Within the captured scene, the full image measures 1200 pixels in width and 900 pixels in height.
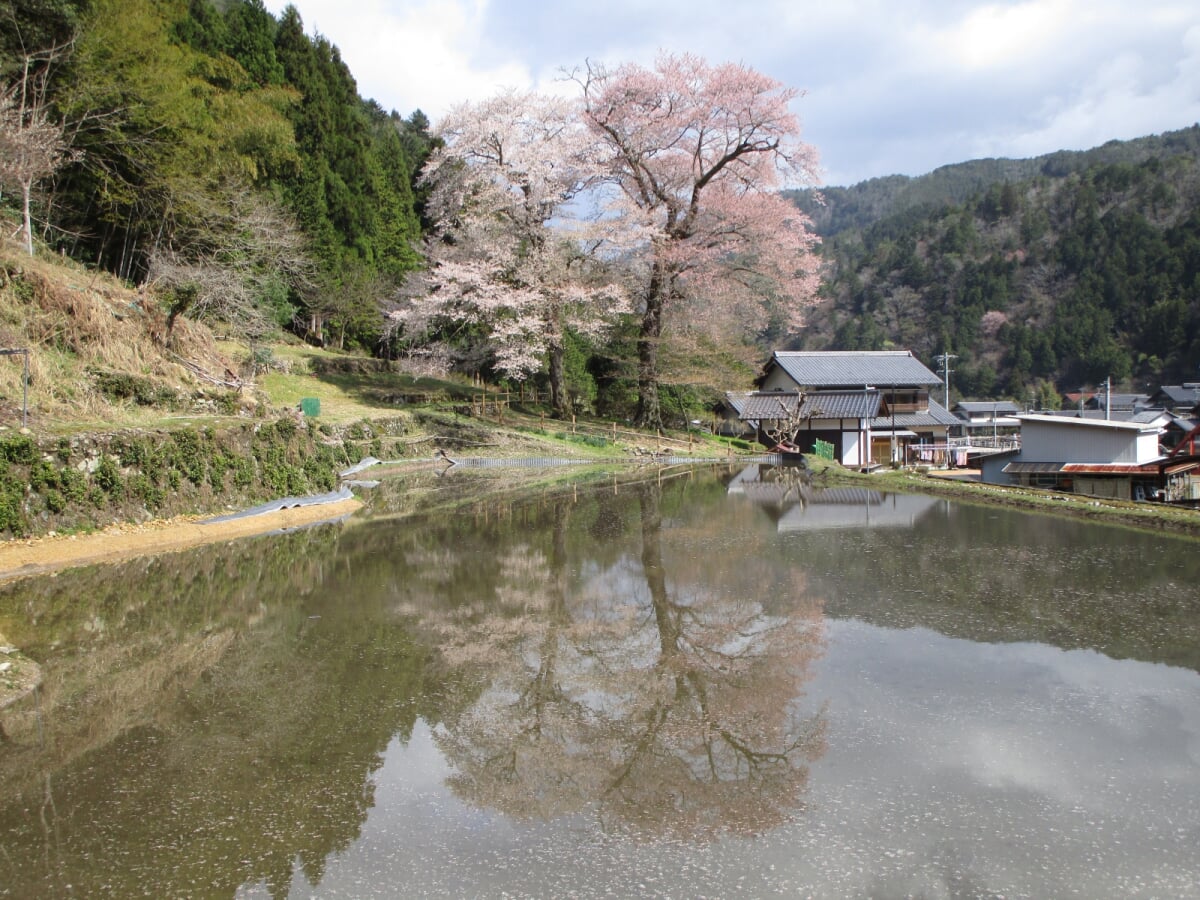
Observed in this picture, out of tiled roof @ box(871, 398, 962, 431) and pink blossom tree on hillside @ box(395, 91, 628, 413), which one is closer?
pink blossom tree on hillside @ box(395, 91, 628, 413)

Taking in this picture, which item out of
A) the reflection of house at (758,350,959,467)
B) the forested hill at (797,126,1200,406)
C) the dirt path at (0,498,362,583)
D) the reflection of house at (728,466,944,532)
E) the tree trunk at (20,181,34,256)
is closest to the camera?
the dirt path at (0,498,362,583)

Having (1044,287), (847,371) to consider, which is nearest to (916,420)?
(847,371)

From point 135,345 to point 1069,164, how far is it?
108 m

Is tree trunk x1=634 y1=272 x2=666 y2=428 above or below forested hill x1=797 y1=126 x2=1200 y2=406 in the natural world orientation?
below

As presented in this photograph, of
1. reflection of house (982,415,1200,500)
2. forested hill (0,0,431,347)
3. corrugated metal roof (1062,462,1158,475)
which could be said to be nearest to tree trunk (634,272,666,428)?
forested hill (0,0,431,347)

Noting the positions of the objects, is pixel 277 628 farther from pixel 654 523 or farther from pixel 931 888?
pixel 654 523

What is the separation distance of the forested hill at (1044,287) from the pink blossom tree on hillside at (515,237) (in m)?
50.3

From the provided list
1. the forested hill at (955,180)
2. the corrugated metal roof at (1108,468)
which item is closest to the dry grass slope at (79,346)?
the corrugated metal roof at (1108,468)

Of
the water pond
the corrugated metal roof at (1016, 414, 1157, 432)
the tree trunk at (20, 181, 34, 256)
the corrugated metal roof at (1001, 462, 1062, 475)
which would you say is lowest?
the water pond

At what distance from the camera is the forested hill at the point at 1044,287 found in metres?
66.1

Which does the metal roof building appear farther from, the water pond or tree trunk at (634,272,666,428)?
the water pond

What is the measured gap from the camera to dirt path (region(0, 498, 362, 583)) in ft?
32.7

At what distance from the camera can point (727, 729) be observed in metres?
5.57

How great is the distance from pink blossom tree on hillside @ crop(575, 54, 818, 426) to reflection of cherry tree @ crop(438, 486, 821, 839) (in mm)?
21392
